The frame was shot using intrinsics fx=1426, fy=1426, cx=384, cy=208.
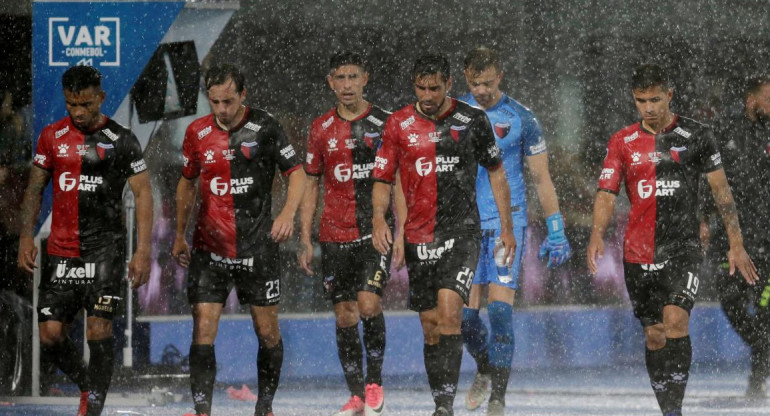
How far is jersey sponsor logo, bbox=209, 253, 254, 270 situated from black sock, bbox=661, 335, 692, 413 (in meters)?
1.97

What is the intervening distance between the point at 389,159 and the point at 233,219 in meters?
0.79

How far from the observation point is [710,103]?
1089 centimetres

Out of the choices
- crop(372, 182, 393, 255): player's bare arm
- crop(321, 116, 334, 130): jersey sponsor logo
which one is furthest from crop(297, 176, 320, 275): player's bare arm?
crop(372, 182, 393, 255): player's bare arm

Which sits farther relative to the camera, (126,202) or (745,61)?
(745,61)

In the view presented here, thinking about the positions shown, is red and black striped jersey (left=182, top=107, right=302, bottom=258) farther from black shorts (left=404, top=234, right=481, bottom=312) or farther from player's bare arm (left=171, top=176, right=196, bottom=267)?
black shorts (left=404, top=234, right=481, bottom=312)

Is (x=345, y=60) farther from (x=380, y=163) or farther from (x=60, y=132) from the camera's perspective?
(x=60, y=132)

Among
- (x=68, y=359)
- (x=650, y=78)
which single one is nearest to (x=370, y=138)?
(x=650, y=78)

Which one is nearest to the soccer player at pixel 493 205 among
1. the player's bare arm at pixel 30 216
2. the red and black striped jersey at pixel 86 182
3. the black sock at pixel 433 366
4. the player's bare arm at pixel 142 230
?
the black sock at pixel 433 366

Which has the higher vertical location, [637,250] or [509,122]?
[509,122]

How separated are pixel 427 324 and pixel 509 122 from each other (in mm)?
1463

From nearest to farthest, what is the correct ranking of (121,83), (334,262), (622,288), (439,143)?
(439,143) → (334,262) → (121,83) → (622,288)

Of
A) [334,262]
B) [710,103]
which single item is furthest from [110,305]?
[710,103]

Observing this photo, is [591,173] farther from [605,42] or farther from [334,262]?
[334,262]

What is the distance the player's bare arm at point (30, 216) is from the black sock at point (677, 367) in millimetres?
2994
